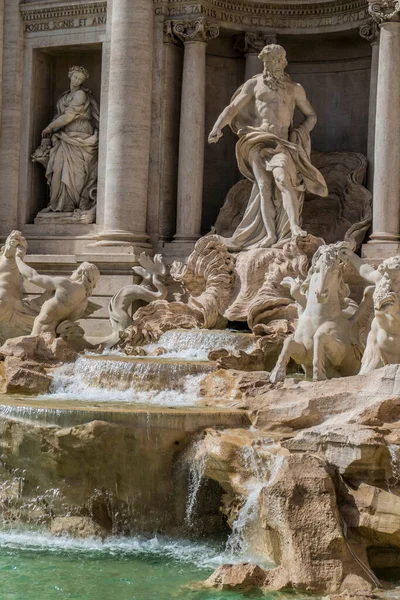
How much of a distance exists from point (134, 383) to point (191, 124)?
570 cm

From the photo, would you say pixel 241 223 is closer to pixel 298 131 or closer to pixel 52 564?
pixel 298 131

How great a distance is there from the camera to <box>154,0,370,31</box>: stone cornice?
1706 cm

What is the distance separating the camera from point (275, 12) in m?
17.5

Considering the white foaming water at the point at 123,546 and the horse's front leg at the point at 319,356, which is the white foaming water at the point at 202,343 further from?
the white foaming water at the point at 123,546

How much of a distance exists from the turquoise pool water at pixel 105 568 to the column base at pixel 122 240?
6.68 m

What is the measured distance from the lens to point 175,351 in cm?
1430

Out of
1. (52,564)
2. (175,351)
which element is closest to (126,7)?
(175,351)

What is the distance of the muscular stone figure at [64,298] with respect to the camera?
1494 centimetres

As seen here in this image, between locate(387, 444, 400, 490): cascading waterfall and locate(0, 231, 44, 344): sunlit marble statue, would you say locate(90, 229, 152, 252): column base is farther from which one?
locate(387, 444, 400, 490): cascading waterfall

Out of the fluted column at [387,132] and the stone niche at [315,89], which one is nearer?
the fluted column at [387,132]

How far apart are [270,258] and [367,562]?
6809 mm

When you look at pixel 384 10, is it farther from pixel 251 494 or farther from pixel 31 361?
pixel 251 494

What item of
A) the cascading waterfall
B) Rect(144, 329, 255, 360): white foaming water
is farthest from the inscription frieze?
the cascading waterfall

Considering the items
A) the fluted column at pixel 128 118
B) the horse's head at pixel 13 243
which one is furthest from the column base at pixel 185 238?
the horse's head at pixel 13 243
